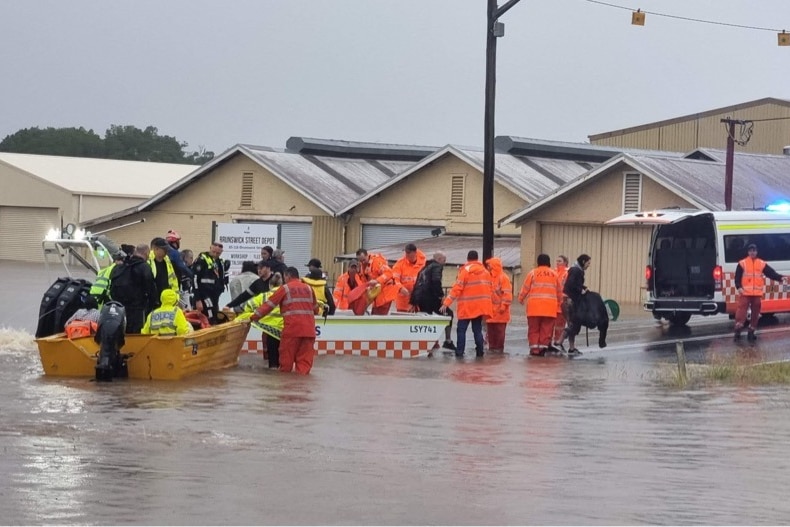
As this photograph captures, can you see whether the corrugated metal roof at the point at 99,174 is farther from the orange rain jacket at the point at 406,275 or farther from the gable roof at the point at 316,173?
the orange rain jacket at the point at 406,275

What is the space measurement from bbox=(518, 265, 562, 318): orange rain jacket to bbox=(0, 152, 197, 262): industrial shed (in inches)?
1736

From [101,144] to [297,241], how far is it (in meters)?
72.1

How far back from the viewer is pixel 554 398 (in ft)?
55.0

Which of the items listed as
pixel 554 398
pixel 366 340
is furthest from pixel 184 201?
pixel 554 398

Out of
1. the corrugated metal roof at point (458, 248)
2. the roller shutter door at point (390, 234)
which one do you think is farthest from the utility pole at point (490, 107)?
the roller shutter door at point (390, 234)

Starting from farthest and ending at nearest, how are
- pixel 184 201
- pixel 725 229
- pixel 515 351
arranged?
pixel 184 201
pixel 725 229
pixel 515 351

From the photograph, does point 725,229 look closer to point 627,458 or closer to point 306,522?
point 627,458

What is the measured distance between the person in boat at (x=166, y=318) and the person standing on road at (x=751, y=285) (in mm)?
10216

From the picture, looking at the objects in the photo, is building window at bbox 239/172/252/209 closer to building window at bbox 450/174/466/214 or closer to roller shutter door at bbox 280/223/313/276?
roller shutter door at bbox 280/223/313/276

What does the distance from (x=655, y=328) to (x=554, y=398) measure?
418 inches

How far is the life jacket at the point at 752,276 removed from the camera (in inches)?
928

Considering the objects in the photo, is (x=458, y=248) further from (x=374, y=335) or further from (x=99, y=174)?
(x=99, y=174)

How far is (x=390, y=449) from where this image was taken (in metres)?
12.5

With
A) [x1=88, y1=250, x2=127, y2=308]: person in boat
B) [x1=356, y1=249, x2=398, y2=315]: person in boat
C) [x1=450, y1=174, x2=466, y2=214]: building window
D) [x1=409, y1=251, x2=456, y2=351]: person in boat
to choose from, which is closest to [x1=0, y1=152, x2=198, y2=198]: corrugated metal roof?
[x1=450, y1=174, x2=466, y2=214]: building window
